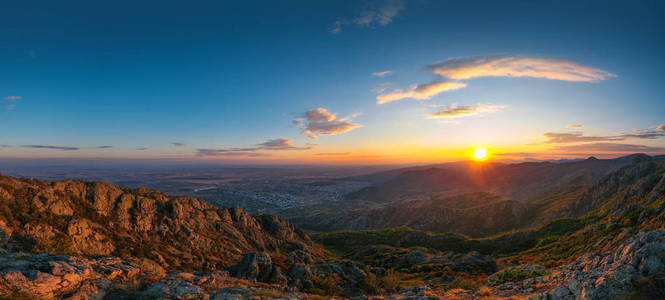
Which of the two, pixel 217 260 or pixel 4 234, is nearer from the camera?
pixel 4 234

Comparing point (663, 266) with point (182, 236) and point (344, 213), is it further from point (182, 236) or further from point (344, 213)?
point (344, 213)

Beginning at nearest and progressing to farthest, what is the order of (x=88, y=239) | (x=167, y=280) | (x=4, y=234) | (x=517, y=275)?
(x=167, y=280), (x=4, y=234), (x=517, y=275), (x=88, y=239)

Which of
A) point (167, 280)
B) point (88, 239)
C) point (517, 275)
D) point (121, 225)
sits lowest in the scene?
point (517, 275)

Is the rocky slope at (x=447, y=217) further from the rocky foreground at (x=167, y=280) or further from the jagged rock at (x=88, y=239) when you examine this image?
the jagged rock at (x=88, y=239)

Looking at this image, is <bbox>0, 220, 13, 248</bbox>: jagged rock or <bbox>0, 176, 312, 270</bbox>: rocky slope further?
<bbox>0, 176, 312, 270</bbox>: rocky slope

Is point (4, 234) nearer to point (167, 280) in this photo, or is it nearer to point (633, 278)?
point (167, 280)

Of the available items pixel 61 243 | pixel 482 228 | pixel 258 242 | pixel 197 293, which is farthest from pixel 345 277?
pixel 482 228

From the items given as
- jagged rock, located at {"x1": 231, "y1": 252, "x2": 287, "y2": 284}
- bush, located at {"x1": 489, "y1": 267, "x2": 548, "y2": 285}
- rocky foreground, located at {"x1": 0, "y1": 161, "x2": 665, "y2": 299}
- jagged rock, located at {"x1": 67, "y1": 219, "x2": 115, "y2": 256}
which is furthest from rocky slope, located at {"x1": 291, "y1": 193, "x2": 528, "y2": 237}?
jagged rock, located at {"x1": 67, "y1": 219, "x2": 115, "y2": 256}

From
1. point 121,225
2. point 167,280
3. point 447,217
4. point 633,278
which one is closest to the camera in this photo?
point 633,278

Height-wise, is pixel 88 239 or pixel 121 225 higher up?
pixel 88 239

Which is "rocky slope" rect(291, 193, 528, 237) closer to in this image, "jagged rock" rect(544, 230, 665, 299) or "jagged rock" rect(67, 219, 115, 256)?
"jagged rock" rect(544, 230, 665, 299)

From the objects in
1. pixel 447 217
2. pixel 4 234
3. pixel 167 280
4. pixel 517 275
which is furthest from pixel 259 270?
pixel 447 217

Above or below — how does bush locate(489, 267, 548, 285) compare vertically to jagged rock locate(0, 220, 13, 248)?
below

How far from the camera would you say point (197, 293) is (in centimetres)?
1338
